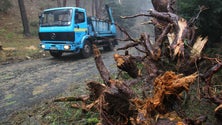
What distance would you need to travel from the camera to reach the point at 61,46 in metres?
13.4

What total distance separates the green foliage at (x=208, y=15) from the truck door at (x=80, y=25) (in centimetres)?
642

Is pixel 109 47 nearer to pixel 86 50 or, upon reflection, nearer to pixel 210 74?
pixel 86 50

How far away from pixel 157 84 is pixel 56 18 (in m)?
10.4

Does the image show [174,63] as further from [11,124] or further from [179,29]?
[11,124]

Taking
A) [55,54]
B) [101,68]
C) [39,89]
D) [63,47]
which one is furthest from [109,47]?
[101,68]

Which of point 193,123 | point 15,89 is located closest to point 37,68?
point 15,89

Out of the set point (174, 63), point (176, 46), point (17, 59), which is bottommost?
point (17, 59)

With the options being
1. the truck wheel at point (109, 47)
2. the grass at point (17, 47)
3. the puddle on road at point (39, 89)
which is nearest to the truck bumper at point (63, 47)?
the grass at point (17, 47)

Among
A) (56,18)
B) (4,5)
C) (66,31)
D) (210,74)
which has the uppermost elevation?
(4,5)

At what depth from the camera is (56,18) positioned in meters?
13.8

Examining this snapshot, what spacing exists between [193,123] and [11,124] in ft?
11.9

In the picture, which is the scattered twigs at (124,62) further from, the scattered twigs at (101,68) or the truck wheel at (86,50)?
the truck wheel at (86,50)

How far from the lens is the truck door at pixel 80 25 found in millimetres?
13492

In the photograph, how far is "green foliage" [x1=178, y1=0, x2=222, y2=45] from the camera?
289 inches
